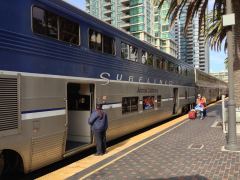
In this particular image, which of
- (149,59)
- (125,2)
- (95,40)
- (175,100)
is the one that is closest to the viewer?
(95,40)

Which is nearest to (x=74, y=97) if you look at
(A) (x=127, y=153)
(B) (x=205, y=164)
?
(A) (x=127, y=153)

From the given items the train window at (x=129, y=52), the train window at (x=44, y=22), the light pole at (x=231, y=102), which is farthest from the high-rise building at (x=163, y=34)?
the train window at (x=44, y=22)

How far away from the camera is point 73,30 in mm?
8977

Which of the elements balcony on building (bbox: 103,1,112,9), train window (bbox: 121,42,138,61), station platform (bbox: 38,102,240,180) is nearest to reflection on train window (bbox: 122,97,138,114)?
station platform (bbox: 38,102,240,180)

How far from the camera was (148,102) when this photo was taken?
1565cm

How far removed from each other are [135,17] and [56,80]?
259 feet

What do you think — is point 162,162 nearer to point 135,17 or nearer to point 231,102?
point 231,102

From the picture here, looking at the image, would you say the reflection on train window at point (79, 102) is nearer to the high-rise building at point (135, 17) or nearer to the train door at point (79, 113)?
the train door at point (79, 113)

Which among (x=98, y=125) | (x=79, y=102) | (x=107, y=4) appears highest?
(x=107, y=4)

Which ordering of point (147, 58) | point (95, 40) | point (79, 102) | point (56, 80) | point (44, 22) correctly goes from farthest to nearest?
1. point (147, 58)
2. point (79, 102)
3. point (95, 40)
4. point (56, 80)
5. point (44, 22)

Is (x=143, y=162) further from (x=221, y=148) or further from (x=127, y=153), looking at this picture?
(x=221, y=148)

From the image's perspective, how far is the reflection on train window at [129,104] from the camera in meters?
12.6

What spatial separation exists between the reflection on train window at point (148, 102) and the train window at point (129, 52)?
2.24 meters

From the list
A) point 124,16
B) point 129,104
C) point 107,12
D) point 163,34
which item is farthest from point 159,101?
point 163,34
